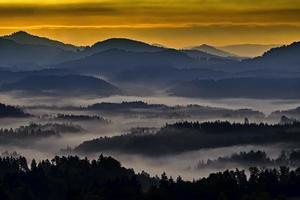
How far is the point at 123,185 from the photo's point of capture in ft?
292

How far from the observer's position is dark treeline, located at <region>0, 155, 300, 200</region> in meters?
86.1

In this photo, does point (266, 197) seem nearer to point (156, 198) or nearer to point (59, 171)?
point (156, 198)

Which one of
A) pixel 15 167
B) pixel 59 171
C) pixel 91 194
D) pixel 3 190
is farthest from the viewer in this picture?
pixel 15 167

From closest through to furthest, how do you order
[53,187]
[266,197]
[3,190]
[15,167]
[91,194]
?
1. [266,197]
2. [91,194]
3. [3,190]
4. [53,187]
5. [15,167]

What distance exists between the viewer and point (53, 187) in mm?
105062

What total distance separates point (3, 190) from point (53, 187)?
14.2 metres

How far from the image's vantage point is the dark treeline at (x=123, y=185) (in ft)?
282

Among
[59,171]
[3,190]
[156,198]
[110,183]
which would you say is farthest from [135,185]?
[59,171]

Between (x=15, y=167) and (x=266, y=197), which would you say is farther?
(x=15, y=167)

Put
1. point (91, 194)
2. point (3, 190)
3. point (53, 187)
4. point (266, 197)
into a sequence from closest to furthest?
point (266, 197)
point (91, 194)
point (3, 190)
point (53, 187)

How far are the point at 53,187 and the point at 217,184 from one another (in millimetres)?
29650

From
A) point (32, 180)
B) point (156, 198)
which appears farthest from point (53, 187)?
point (156, 198)

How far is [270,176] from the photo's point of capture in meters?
97.5

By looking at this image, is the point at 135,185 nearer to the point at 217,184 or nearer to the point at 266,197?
the point at 217,184
